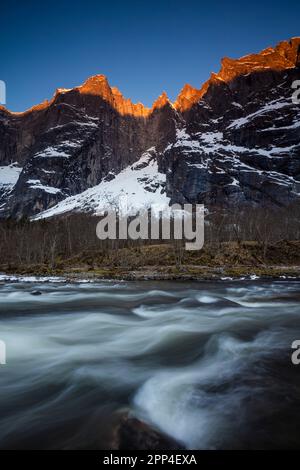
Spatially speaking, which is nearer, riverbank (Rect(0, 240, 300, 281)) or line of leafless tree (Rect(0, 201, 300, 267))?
riverbank (Rect(0, 240, 300, 281))

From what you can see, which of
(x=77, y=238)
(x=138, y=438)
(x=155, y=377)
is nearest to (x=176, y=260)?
(x=155, y=377)

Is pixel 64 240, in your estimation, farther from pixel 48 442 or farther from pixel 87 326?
pixel 48 442

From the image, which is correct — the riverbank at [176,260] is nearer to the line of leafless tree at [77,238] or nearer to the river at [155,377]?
the line of leafless tree at [77,238]

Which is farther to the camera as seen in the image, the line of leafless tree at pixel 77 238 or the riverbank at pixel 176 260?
the line of leafless tree at pixel 77 238

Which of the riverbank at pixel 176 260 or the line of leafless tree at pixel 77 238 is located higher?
the line of leafless tree at pixel 77 238

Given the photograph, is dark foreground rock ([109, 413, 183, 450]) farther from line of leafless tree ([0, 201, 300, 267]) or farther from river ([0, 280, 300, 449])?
line of leafless tree ([0, 201, 300, 267])

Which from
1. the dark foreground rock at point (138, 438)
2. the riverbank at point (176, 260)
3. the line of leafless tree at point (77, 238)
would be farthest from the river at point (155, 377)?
the line of leafless tree at point (77, 238)

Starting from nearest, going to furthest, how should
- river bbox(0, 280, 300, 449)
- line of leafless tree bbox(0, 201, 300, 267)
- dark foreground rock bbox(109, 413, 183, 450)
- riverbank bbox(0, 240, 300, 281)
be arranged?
dark foreground rock bbox(109, 413, 183, 450) < river bbox(0, 280, 300, 449) < riverbank bbox(0, 240, 300, 281) < line of leafless tree bbox(0, 201, 300, 267)

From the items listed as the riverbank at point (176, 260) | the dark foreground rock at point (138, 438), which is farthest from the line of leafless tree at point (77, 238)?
the dark foreground rock at point (138, 438)

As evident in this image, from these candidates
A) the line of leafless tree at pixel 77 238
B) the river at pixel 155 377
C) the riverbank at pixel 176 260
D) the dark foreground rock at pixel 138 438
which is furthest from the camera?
the line of leafless tree at pixel 77 238

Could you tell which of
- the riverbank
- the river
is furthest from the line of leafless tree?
the river

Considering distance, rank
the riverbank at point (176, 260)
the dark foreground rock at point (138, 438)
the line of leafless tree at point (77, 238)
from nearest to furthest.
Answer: the dark foreground rock at point (138, 438), the riverbank at point (176, 260), the line of leafless tree at point (77, 238)

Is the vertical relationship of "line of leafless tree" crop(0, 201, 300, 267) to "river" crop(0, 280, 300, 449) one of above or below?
above
